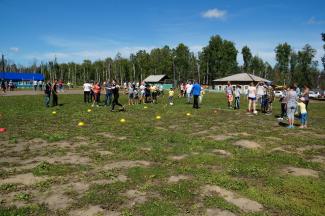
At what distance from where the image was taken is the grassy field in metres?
5.89

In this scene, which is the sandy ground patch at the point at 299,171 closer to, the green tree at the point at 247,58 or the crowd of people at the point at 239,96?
the crowd of people at the point at 239,96

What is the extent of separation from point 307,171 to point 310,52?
108m

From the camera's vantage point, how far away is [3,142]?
36.8ft

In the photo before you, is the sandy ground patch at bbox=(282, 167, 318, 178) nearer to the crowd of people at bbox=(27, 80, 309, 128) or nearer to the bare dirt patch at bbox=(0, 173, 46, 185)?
the bare dirt patch at bbox=(0, 173, 46, 185)

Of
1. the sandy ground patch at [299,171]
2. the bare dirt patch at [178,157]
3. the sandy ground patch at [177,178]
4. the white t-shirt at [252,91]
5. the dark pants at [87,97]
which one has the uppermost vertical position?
the white t-shirt at [252,91]

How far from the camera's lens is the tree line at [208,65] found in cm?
10894

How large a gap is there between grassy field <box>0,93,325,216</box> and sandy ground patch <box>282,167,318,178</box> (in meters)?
0.02

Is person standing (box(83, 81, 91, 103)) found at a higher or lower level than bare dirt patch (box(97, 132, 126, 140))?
higher

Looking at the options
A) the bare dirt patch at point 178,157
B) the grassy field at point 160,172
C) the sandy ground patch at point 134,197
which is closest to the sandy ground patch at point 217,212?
the grassy field at point 160,172

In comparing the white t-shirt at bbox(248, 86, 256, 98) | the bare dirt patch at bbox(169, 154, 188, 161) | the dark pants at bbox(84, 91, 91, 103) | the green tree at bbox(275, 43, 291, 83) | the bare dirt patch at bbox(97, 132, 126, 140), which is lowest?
the bare dirt patch at bbox(169, 154, 188, 161)

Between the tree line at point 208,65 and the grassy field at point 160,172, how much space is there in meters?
93.4

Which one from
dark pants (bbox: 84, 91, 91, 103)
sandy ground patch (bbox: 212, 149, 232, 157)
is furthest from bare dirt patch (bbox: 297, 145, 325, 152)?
dark pants (bbox: 84, 91, 91, 103)

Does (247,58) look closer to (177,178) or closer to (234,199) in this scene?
(177,178)

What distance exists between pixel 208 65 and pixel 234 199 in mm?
107064
